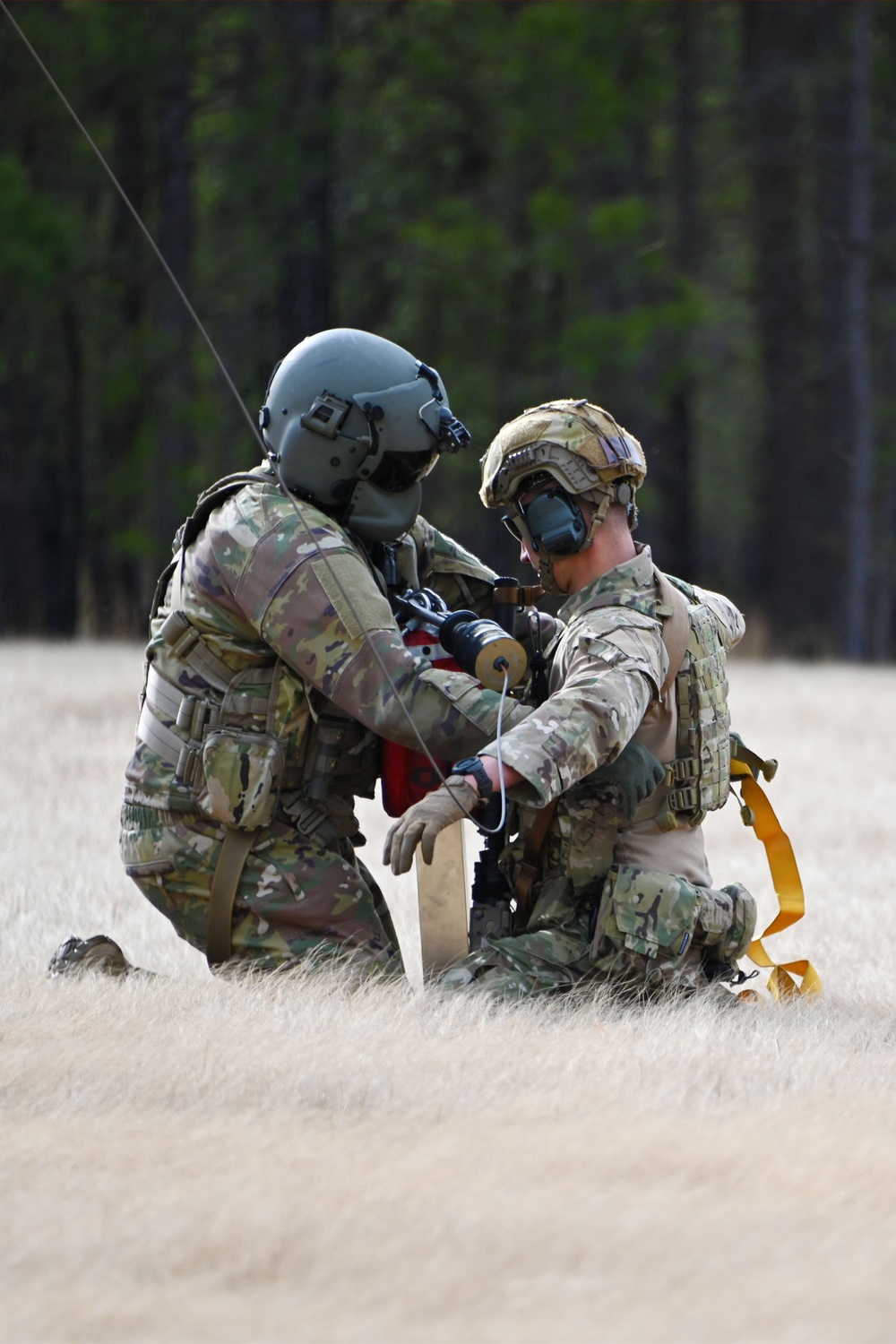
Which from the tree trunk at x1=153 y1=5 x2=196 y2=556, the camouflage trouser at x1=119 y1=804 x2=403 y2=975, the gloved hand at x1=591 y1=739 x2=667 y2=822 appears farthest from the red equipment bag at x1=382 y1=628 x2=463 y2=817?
the tree trunk at x1=153 y1=5 x2=196 y2=556

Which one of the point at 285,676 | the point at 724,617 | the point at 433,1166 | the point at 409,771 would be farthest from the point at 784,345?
the point at 433,1166

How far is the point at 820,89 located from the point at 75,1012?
64.6ft

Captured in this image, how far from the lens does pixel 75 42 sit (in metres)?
16.5

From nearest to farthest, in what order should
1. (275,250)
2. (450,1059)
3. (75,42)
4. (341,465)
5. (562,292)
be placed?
(450,1059) < (341,465) < (75,42) < (275,250) < (562,292)

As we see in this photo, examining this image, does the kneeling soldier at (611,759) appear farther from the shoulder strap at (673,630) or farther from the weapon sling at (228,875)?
the weapon sling at (228,875)

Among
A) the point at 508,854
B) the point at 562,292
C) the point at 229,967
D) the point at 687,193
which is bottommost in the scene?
the point at 229,967

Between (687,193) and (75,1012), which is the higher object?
(687,193)

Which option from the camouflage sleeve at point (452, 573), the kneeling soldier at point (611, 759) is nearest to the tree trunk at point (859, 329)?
the camouflage sleeve at point (452, 573)

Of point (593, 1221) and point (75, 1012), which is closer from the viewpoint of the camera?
point (593, 1221)

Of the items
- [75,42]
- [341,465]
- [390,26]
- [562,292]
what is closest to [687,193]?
[562,292]

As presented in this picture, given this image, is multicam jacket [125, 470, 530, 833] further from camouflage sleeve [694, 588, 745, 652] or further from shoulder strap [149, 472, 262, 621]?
camouflage sleeve [694, 588, 745, 652]

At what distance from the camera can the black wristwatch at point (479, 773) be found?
11.2ft

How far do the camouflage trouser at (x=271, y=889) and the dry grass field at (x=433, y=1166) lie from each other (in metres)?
0.21

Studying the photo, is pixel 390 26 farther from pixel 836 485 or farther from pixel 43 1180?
pixel 43 1180
